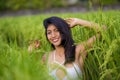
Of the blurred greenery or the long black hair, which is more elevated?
the blurred greenery

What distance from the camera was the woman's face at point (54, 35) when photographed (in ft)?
11.8

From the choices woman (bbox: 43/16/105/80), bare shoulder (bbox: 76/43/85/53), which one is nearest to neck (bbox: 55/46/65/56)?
woman (bbox: 43/16/105/80)

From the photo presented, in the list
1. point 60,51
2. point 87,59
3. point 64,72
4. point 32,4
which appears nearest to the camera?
point 64,72

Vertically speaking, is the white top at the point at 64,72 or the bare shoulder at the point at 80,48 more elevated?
the bare shoulder at the point at 80,48

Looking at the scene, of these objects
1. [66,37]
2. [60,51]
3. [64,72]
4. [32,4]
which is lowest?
[64,72]

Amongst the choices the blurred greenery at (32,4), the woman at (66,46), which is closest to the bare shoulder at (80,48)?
the woman at (66,46)

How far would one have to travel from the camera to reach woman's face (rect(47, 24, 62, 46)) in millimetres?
3596

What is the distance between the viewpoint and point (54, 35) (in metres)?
3.60

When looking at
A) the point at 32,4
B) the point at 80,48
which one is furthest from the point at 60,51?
the point at 32,4

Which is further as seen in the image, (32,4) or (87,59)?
(32,4)

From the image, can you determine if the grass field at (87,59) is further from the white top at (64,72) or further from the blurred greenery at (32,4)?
the blurred greenery at (32,4)

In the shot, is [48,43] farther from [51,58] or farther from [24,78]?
[24,78]

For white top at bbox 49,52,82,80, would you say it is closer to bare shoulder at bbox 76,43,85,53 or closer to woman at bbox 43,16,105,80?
woman at bbox 43,16,105,80

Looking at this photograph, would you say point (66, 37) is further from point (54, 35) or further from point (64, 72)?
point (64, 72)
